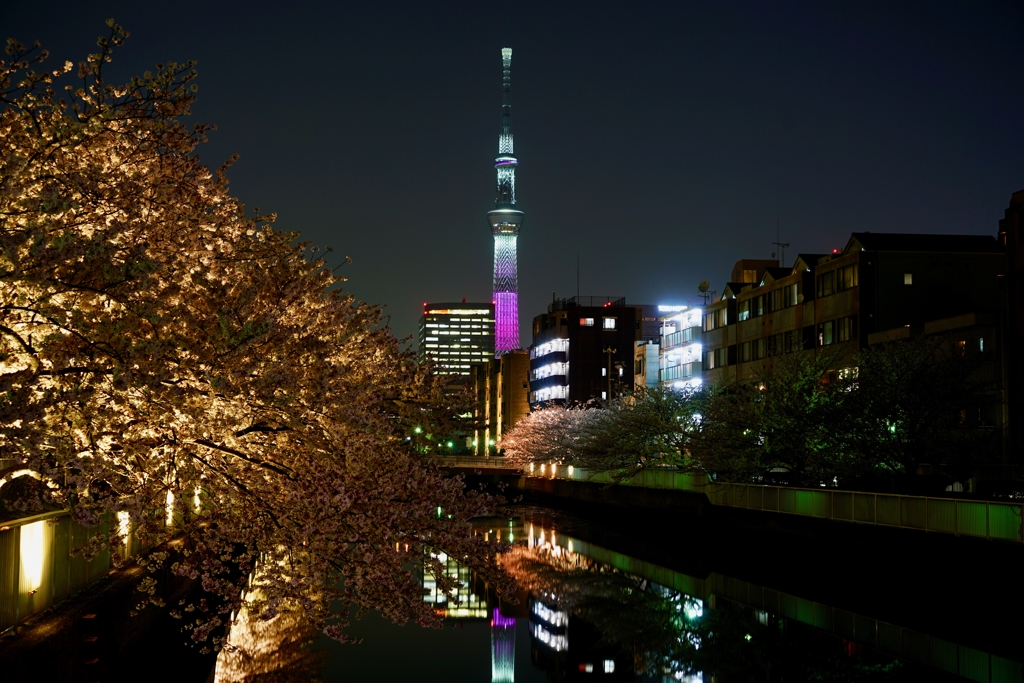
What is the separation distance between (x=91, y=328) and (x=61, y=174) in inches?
86.7

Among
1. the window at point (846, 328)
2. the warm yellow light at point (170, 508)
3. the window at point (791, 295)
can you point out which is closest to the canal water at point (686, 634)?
the warm yellow light at point (170, 508)

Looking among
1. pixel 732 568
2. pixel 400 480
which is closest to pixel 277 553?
pixel 400 480

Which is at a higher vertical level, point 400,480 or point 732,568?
point 400,480

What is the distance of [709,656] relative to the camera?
2389 cm

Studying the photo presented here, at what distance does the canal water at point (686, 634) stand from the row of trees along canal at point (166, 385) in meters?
7.92

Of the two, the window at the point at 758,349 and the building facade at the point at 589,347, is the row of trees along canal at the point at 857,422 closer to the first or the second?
the window at the point at 758,349

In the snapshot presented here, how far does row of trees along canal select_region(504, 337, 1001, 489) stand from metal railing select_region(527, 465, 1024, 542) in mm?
1950

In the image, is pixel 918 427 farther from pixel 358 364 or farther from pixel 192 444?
pixel 192 444

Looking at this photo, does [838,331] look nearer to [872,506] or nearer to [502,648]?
[872,506]

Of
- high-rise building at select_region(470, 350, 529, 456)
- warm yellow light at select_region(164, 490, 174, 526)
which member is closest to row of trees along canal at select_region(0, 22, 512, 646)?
warm yellow light at select_region(164, 490, 174, 526)

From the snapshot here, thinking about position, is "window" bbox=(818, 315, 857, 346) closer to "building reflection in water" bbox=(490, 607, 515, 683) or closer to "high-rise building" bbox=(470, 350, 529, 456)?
"building reflection in water" bbox=(490, 607, 515, 683)

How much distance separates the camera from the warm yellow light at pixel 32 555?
43.8ft

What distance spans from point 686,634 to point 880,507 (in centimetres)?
851

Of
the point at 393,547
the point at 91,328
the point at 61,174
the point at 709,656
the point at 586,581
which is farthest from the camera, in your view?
the point at 586,581
